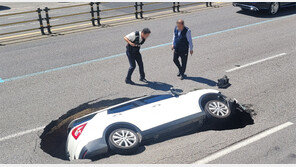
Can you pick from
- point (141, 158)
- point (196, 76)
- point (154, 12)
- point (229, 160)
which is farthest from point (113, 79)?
point (154, 12)

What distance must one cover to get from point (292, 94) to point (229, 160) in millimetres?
3455

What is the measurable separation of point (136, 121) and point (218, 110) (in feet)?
5.83

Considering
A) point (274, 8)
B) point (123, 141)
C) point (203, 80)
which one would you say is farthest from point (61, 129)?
point (274, 8)

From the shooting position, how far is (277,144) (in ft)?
19.4

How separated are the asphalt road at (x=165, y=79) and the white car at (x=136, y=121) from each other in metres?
0.31

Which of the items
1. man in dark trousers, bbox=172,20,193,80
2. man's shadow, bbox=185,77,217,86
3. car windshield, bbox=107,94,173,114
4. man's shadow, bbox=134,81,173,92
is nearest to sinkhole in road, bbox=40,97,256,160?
car windshield, bbox=107,94,173,114

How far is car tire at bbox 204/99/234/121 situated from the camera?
6.34 metres

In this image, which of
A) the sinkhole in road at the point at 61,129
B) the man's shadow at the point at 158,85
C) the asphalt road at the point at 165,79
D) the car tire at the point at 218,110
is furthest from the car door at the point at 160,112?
Answer: the man's shadow at the point at 158,85

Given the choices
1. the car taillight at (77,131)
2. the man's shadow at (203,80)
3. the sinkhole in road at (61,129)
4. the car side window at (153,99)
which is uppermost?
the car side window at (153,99)

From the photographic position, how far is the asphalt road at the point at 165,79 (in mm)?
5898

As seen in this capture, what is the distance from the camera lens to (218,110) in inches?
255

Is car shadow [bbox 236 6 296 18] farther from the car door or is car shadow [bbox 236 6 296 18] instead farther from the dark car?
the car door

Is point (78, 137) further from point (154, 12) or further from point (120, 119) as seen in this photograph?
point (154, 12)

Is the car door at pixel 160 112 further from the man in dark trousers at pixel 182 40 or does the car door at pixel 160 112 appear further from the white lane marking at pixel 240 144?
the man in dark trousers at pixel 182 40
